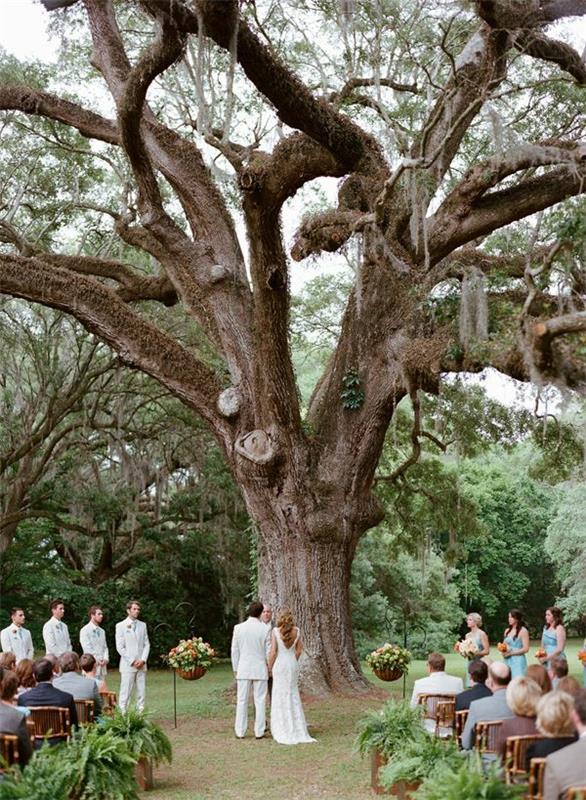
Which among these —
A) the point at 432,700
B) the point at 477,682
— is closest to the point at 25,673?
the point at 432,700

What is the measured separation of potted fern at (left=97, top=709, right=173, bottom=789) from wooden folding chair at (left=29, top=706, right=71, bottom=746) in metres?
0.51

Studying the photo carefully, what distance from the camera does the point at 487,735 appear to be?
5578mm

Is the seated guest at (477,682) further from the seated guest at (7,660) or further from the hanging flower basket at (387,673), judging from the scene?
the hanging flower basket at (387,673)

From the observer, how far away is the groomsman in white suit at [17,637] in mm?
10031

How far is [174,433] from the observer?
63.6ft

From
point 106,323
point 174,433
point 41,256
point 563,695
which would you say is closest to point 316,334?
point 174,433

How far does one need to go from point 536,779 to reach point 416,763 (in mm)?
1611

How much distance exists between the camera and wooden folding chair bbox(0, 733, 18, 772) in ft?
17.0

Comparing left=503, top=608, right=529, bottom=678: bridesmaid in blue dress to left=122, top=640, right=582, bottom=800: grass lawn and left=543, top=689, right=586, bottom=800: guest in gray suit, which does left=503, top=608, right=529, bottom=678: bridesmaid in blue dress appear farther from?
left=543, top=689, right=586, bottom=800: guest in gray suit

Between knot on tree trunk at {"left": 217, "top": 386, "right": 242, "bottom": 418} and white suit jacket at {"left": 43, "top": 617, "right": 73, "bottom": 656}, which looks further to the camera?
knot on tree trunk at {"left": 217, "top": 386, "right": 242, "bottom": 418}

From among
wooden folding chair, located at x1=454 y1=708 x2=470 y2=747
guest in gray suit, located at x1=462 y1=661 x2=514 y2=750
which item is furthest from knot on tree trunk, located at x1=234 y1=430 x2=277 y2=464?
guest in gray suit, located at x1=462 y1=661 x2=514 y2=750

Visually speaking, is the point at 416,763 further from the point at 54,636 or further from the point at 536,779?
the point at 54,636

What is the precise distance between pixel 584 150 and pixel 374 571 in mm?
14837

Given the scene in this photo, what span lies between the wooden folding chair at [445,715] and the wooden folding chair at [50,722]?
8.28 feet
